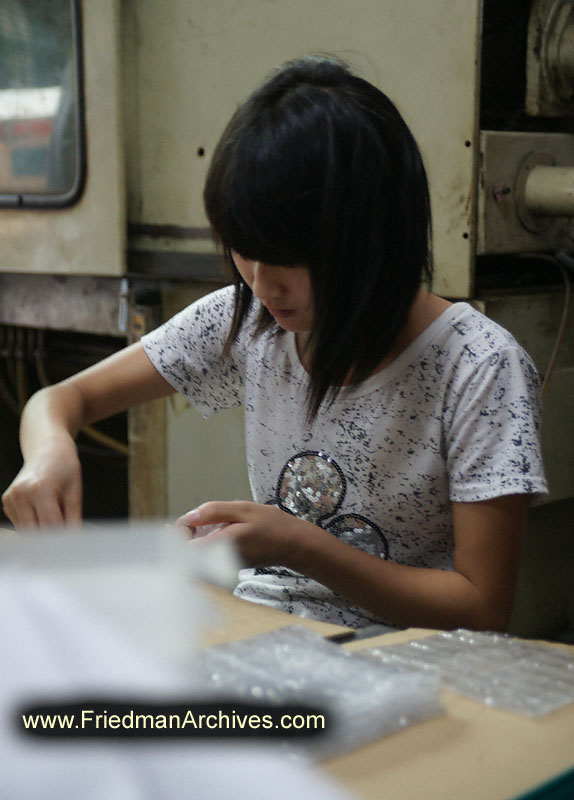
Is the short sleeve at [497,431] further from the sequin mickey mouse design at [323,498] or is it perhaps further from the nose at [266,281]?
the nose at [266,281]

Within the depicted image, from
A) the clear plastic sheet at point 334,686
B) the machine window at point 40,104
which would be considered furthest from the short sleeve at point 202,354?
the machine window at point 40,104

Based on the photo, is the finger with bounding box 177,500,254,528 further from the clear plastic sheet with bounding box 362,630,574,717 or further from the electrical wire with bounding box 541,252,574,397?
the electrical wire with bounding box 541,252,574,397

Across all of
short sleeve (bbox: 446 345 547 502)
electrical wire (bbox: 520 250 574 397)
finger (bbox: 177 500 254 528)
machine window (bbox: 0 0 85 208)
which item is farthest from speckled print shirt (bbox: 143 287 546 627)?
machine window (bbox: 0 0 85 208)

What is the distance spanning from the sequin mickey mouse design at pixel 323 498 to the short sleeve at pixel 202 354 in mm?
244

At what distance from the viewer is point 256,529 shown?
98 centimetres

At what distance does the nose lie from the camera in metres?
1.09

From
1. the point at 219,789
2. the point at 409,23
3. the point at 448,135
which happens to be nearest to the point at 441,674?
the point at 219,789

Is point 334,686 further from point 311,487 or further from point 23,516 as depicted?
point 311,487

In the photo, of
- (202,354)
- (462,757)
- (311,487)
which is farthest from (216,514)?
(202,354)

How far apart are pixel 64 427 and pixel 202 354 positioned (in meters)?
0.26

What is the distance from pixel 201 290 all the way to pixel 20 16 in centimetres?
89

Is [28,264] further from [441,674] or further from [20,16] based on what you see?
[441,674]

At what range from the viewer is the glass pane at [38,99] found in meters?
2.25

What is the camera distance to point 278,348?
1.33 meters
